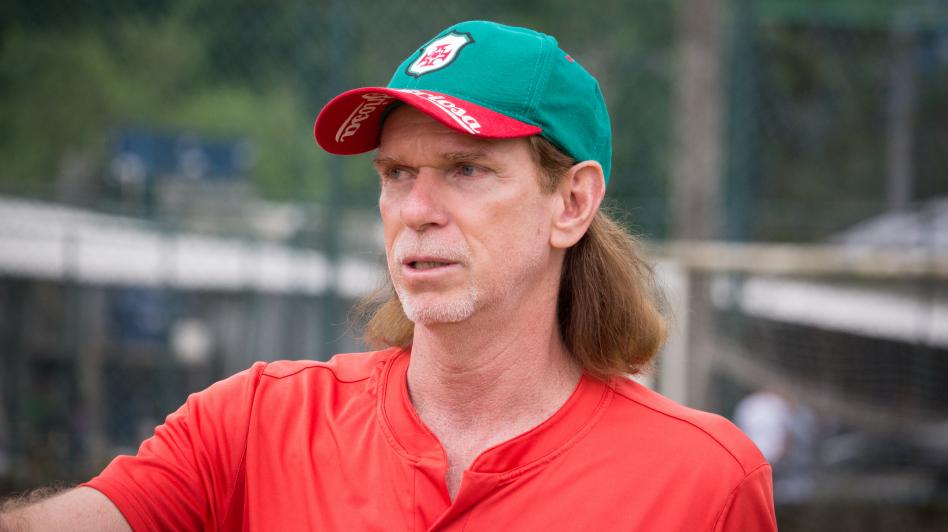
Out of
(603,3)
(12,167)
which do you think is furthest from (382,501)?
(12,167)

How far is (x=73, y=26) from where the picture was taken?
7.71 metres

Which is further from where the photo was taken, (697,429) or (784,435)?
(784,435)

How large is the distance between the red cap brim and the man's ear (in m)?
0.17

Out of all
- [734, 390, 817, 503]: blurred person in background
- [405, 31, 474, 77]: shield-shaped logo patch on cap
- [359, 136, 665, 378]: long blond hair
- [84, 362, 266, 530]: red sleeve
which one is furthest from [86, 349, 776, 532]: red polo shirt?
[734, 390, 817, 503]: blurred person in background

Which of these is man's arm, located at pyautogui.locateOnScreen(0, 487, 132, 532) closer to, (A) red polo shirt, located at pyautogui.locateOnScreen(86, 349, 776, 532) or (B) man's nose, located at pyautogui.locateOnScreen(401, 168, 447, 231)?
(A) red polo shirt, located at pyautogui.locateOnScreen(86, 349, 776, 532)

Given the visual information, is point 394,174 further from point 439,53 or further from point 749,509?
point 749,509

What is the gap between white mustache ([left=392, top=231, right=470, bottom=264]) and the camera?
7.59 ft

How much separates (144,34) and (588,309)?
621 cm

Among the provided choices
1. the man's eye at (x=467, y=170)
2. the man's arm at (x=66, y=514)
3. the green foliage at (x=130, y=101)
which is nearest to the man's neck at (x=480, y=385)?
the man's eye at (x=467, y=170)

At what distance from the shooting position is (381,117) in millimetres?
2479

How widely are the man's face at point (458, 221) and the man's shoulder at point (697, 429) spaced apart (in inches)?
13.7

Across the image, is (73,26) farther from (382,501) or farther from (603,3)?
(382,501)

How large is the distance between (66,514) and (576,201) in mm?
1198

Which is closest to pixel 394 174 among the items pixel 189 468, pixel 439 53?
pixel 439 53
